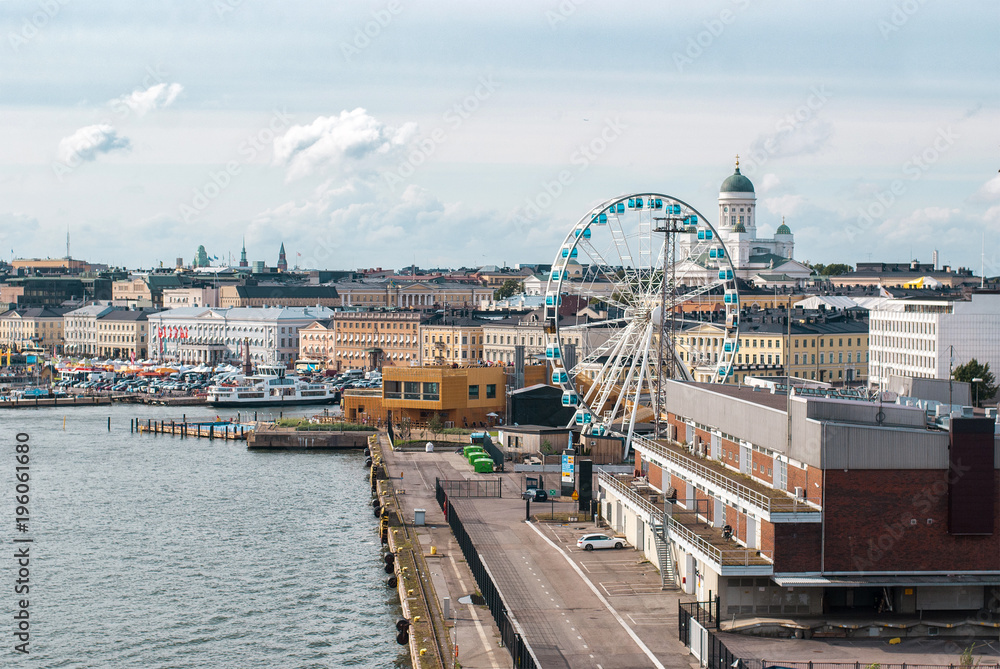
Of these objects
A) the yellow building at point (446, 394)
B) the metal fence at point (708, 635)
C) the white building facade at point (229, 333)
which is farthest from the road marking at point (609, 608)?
the white building facade at point (229, 333)

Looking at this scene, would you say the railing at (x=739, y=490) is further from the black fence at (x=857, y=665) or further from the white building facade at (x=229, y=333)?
the white building facade at (x=229, y=333)

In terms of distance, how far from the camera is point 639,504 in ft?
115

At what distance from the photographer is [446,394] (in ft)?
233

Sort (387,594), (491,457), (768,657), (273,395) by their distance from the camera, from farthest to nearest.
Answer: (273,395) < (491,457) < (387,594) < (768,657)

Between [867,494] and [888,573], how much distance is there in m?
1.47

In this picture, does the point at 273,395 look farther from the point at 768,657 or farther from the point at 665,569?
the point at 768,657

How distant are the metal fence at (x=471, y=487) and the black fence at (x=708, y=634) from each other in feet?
60.1

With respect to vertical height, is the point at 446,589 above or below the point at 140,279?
below

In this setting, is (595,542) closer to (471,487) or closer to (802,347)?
(471,487)

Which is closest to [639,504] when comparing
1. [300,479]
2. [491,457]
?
[491,457]

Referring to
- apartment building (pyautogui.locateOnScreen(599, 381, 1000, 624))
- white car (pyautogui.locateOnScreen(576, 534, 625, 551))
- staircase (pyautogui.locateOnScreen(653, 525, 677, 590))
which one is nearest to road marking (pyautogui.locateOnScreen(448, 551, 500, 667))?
white car (pyautogui.locateOnScreen(576, 534, 625, 551))

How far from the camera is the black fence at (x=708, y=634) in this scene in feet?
80.0

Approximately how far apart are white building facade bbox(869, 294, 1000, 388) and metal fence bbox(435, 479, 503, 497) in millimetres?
31212

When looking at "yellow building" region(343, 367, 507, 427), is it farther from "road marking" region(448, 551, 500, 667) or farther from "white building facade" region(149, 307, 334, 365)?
"white building facade" region(149, 307, 334, 365)
